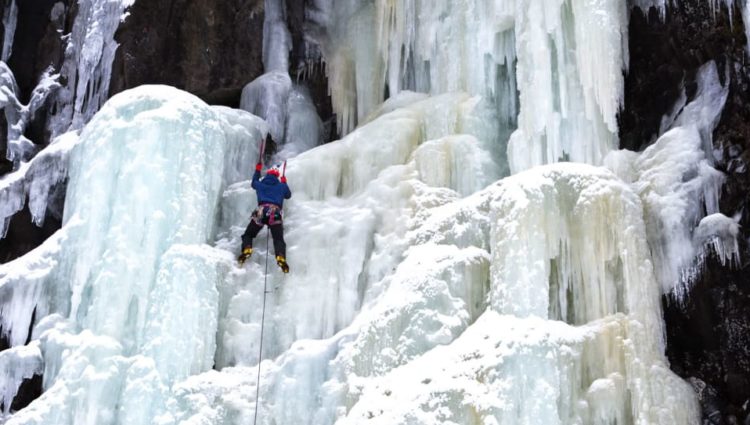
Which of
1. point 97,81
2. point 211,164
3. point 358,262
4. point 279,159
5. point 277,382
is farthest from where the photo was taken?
point 97,81

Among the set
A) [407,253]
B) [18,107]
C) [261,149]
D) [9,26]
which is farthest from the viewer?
[9,26]

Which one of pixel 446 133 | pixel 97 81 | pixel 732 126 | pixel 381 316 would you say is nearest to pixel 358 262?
pixel 381 316

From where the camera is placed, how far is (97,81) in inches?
599

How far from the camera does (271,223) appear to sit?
39.3 ft

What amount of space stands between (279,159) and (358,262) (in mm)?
2761

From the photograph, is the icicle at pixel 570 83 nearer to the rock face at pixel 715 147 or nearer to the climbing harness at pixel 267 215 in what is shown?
the rock face at pixel 715 147

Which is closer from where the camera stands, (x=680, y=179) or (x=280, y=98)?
(x=680, y=179)

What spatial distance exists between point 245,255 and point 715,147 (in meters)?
5.00

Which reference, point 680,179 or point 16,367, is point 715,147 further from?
point 16,367

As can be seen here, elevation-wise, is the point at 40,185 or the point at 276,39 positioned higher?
the point at 276,39

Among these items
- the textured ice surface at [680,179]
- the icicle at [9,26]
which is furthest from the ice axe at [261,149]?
the icicle at [9,26]

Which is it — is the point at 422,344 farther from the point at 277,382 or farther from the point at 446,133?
the point at 446,133

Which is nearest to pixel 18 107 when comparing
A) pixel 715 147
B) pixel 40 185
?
pixel 40 185

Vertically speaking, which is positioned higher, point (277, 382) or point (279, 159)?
point (279, 159)
